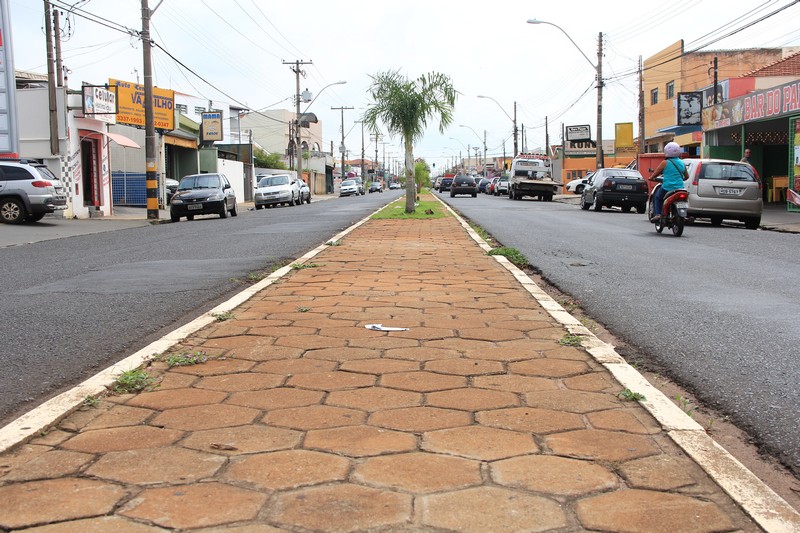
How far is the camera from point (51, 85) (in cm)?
2470

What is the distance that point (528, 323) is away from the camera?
5.68 metres

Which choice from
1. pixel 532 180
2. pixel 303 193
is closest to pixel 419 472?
pixel 532 180

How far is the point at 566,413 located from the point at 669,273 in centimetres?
576

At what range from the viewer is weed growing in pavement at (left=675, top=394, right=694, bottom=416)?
12.1 ft

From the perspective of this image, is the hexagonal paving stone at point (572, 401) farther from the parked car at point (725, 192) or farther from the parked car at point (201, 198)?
the parked car at point (201, 198)

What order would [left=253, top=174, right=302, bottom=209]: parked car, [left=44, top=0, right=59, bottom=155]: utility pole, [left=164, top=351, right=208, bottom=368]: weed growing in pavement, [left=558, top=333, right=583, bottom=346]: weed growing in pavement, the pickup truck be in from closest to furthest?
[left=164, top=351, right=208, bottom=368]: weed growing in pavement, [left=558, top=333, right=583, bottom=346]: weed growing in pavement, [left=44, top=0, right=59, bottom=155]: utility pole, [left=253, top=174, right=302, bottom=209]: parked car, the pickup truck

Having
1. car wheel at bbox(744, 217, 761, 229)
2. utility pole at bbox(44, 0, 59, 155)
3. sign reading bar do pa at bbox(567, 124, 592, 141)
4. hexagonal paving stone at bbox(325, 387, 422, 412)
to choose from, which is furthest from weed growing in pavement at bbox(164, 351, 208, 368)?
sign reading bar do pa at bbox(567, 124, 592, 141)

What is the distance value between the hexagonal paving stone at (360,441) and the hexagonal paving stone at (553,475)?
1.41ft

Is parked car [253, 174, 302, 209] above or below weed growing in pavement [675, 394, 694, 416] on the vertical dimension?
above

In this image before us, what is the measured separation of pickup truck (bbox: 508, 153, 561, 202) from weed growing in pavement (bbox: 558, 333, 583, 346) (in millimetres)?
33889

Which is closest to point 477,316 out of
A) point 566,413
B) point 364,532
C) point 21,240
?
point 566,413

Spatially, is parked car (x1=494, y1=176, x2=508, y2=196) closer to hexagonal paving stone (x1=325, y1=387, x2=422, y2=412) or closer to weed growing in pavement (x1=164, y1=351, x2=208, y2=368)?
weed growing in pavement (x1=164, y1=351, x2=208, y2=368)

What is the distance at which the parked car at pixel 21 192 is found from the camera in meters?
20.5

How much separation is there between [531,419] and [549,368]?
926mm
